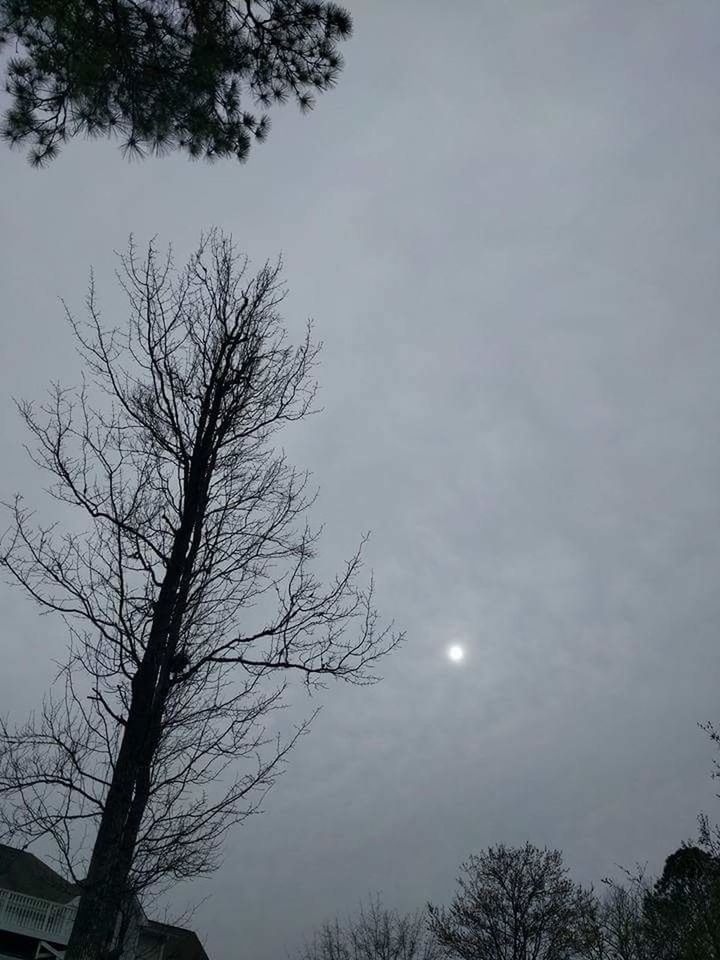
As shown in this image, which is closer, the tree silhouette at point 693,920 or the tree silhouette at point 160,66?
the tree silhouette at point 160,66

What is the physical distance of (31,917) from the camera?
20422 mm

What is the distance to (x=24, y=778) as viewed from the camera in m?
5.82

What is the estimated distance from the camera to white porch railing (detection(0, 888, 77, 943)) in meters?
20.0

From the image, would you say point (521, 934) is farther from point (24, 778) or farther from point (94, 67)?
point (94, 67)

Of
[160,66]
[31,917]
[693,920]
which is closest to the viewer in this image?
[160,66]

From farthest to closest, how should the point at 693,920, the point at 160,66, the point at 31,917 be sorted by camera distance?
1. the point at 31,917
2. the point at 693,920
3. the point at 160,66

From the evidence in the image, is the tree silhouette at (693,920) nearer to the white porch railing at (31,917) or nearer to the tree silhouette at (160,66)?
the tree silhouette at (160,66)

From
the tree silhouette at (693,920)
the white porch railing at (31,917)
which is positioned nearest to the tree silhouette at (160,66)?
the tree silhouette at (693,920)

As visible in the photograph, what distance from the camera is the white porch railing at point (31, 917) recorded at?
20.0 m

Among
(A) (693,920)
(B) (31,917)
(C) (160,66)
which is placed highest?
(C) (160,66)

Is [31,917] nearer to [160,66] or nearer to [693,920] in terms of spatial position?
[693,920]

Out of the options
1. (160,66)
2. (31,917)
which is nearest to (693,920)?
(160,66)

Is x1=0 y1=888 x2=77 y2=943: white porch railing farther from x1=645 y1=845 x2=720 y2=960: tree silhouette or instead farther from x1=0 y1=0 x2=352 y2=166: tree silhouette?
x1=0 y1=0 x2=352 y2=166: tree silhouette

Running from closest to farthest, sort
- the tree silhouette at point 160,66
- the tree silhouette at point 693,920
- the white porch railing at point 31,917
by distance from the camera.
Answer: the tree silhouette at point 160,66
the tree silhouette at point 693,920
the white porch railing at point 31,917
